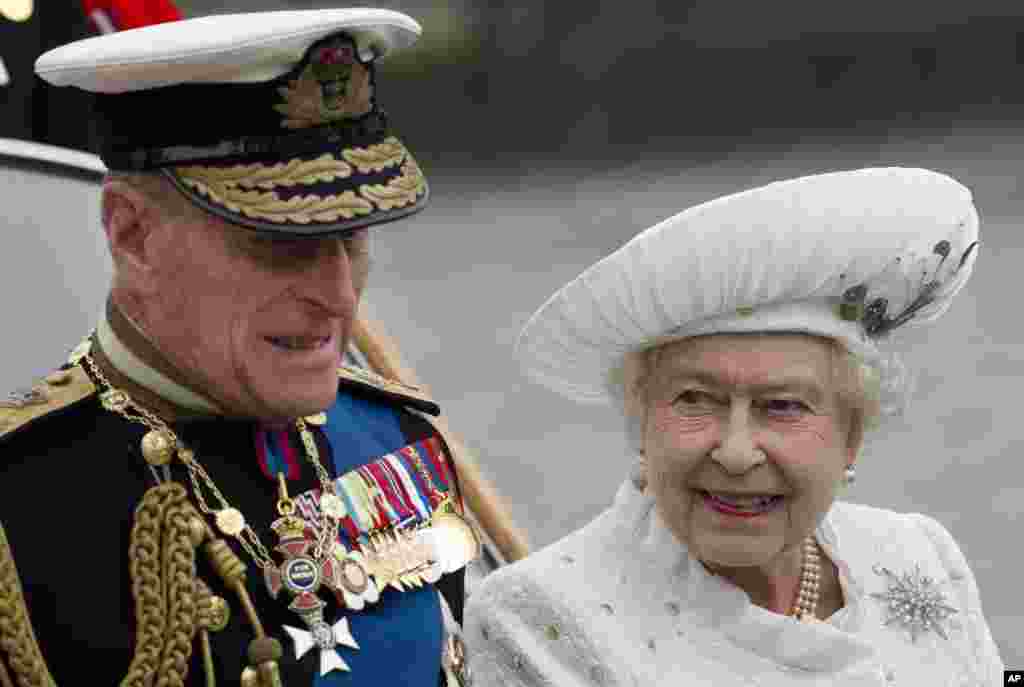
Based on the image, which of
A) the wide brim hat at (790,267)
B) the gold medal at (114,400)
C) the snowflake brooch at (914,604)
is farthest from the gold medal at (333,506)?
the snowflake brooch at (914,604)

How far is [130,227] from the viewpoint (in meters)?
2.34

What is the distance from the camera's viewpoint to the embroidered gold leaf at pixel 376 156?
2.33 m

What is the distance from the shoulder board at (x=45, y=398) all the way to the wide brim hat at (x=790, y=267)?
23.8 inches

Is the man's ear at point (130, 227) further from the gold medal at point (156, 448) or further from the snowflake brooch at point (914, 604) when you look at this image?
the snowflake brooch at point (914, 604)

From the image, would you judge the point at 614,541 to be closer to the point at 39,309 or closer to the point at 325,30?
the point at 325,30

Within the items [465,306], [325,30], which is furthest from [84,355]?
[465,306]

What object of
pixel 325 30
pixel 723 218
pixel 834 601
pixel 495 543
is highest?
pixel 325 30

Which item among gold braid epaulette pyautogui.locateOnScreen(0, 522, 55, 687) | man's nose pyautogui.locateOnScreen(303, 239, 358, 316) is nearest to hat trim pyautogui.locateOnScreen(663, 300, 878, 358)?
man's nose pyautogui.locateOnScreen(303, 239, 358, 316)

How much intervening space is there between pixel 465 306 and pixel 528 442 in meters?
1.76

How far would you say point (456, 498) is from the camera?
2783mm

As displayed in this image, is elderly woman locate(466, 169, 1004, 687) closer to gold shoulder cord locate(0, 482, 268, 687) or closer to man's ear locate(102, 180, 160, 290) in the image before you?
gold shoulder cord locate(0, 482, 268, 687)

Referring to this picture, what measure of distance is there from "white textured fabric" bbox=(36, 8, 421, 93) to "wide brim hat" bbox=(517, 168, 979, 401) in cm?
47

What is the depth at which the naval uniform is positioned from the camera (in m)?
2.35

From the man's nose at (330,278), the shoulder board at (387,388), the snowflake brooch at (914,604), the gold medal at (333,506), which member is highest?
the man's nose at (330,278)
